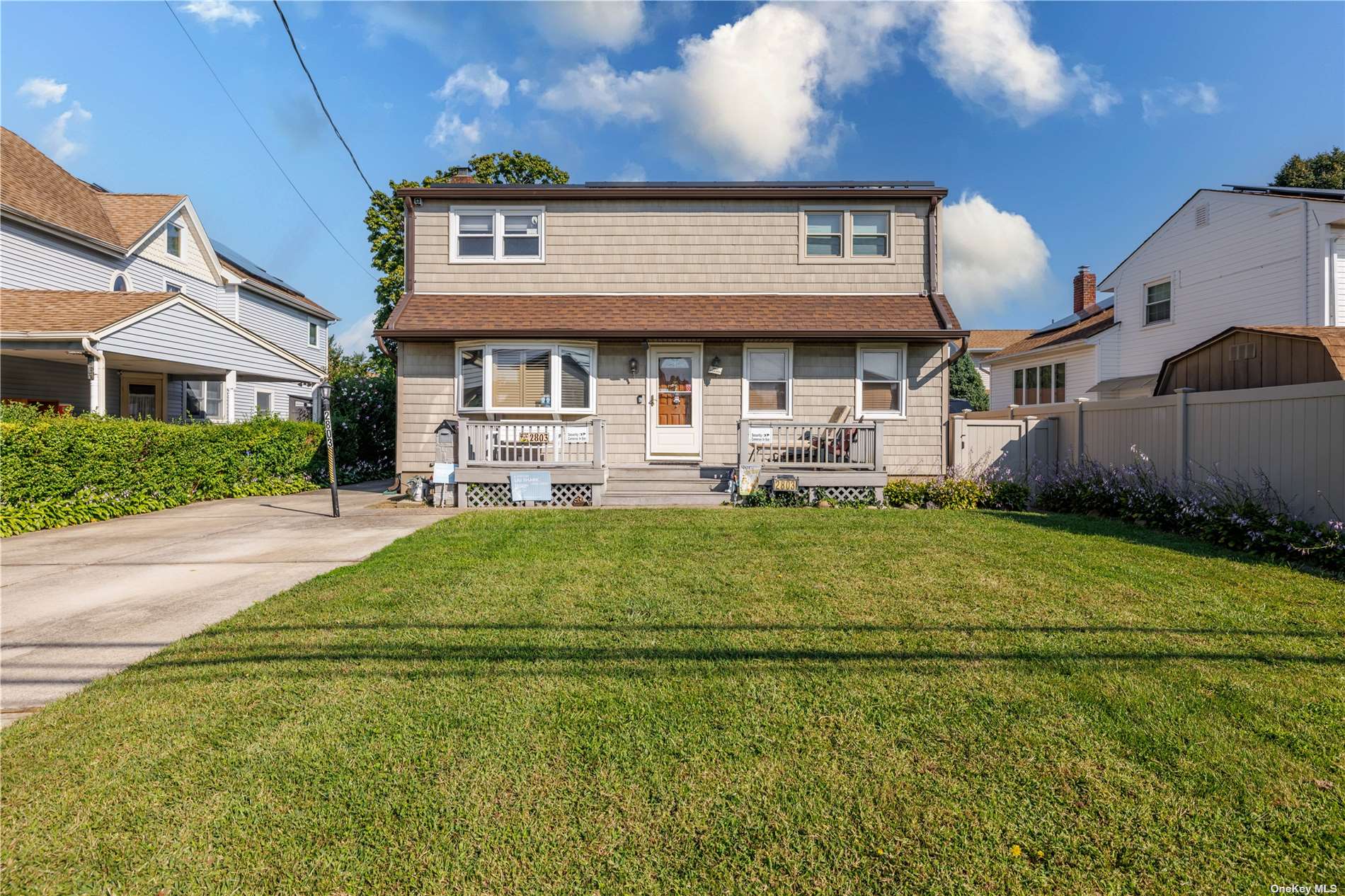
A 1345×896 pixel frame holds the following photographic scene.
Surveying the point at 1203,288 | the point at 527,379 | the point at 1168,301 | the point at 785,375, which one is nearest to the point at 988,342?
the point at 1168,301

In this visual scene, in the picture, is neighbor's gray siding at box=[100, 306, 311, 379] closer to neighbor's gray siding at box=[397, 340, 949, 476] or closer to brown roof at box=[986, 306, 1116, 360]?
neighbor's gray siding at box=[397, 340, 949, 476]

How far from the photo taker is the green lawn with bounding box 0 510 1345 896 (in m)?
2.06

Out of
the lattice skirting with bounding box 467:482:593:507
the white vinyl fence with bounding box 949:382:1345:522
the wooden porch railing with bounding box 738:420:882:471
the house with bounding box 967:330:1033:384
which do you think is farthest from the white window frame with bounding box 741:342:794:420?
the house with bounding box 967:330:1033:384

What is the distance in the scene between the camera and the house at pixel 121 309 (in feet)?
38.0

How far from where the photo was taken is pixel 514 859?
2072mm

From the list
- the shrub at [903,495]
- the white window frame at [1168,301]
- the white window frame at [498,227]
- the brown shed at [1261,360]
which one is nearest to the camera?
the brown shed at [1261,360]

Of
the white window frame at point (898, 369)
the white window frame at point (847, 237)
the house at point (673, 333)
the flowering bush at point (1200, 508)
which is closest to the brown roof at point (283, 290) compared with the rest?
the house at point (673, 333)

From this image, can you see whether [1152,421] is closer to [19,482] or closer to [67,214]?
[19,482]

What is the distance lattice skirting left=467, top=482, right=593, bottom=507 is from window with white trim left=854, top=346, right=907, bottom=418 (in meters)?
5.44

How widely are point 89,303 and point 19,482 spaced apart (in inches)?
231

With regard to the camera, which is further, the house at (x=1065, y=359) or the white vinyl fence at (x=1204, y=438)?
the house at (x=1065, y=359)

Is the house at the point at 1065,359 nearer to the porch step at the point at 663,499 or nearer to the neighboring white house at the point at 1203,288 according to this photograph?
the neighboring white house at the point at 1203,288

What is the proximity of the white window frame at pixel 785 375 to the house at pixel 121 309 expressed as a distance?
8.65 metres

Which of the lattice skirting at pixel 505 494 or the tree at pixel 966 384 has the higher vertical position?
the tree at pixel 966 384
